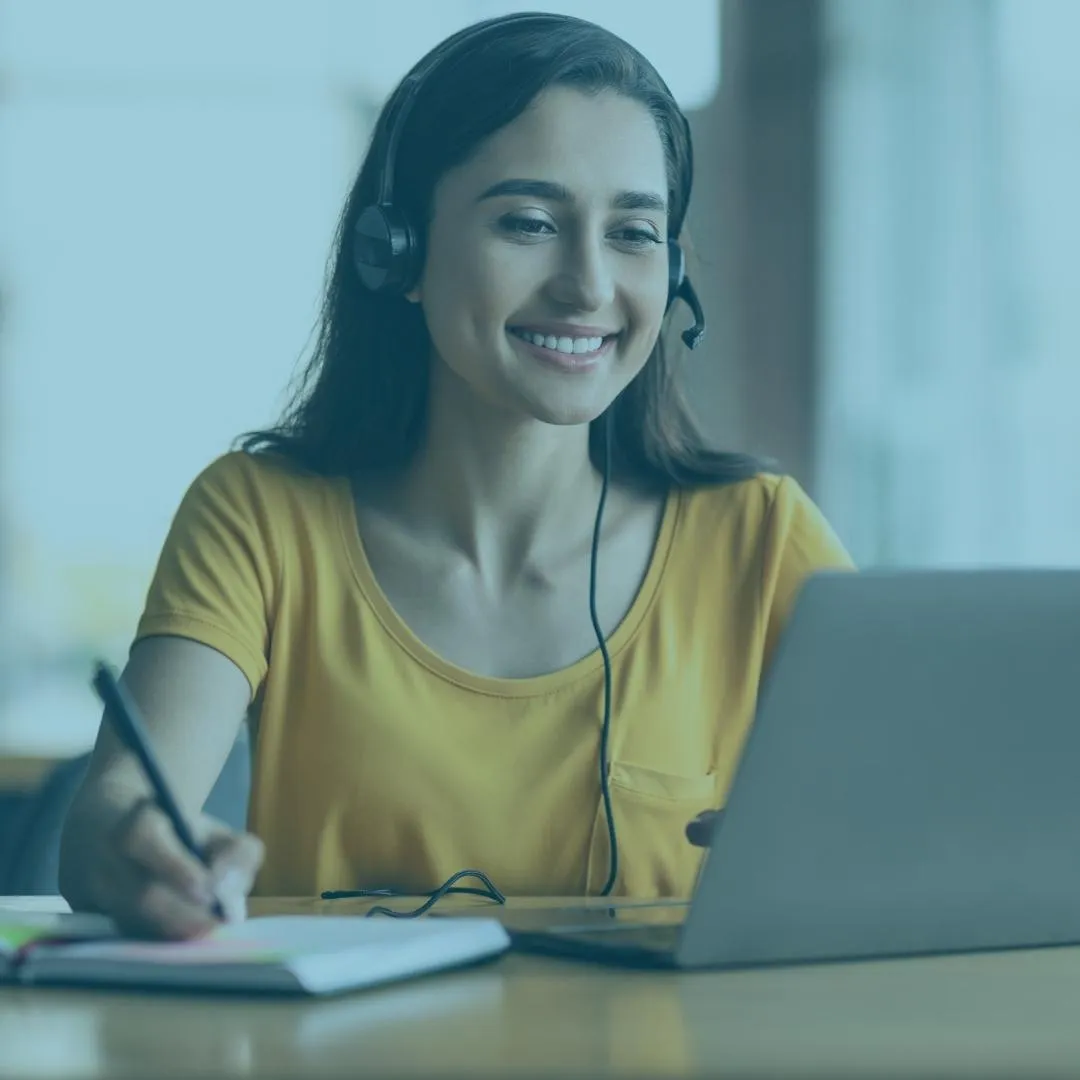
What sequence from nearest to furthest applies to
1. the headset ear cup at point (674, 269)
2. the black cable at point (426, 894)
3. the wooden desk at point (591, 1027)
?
the wooden desk at point (591, 1027)
the black cable at point (426, 894)
the headset ear cup at point (674, 269)

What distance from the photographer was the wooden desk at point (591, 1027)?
0.67m

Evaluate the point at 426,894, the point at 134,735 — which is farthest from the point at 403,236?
the point at 134,735

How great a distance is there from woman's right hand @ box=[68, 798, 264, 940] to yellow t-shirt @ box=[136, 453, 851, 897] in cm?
49

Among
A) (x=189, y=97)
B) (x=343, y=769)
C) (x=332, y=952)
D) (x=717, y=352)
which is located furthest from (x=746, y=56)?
(x=332, y=952)

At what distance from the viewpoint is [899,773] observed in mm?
871

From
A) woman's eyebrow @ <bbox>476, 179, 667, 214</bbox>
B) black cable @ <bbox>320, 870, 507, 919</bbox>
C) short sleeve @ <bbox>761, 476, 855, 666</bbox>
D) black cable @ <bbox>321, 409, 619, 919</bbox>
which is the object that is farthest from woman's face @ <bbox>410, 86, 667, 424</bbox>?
black cable @ <bbox>320, 870, 507, 919</bbox>

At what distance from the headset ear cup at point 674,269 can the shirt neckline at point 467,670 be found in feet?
0.72

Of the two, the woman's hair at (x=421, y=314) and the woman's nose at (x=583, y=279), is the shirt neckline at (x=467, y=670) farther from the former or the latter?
the woman's nose at (x=583, y=279)

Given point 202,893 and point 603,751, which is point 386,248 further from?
point 202,893

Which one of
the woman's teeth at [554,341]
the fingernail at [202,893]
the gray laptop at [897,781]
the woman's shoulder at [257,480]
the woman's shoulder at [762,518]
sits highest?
the woman's teeth at [554,341]

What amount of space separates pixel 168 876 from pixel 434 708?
582 millimetres

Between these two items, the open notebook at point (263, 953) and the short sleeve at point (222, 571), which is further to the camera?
the short sleeve at point (222, 571)

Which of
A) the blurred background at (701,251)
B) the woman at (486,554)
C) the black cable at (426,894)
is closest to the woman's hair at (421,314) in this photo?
the woman at (486,554)

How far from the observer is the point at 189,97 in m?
3.51
